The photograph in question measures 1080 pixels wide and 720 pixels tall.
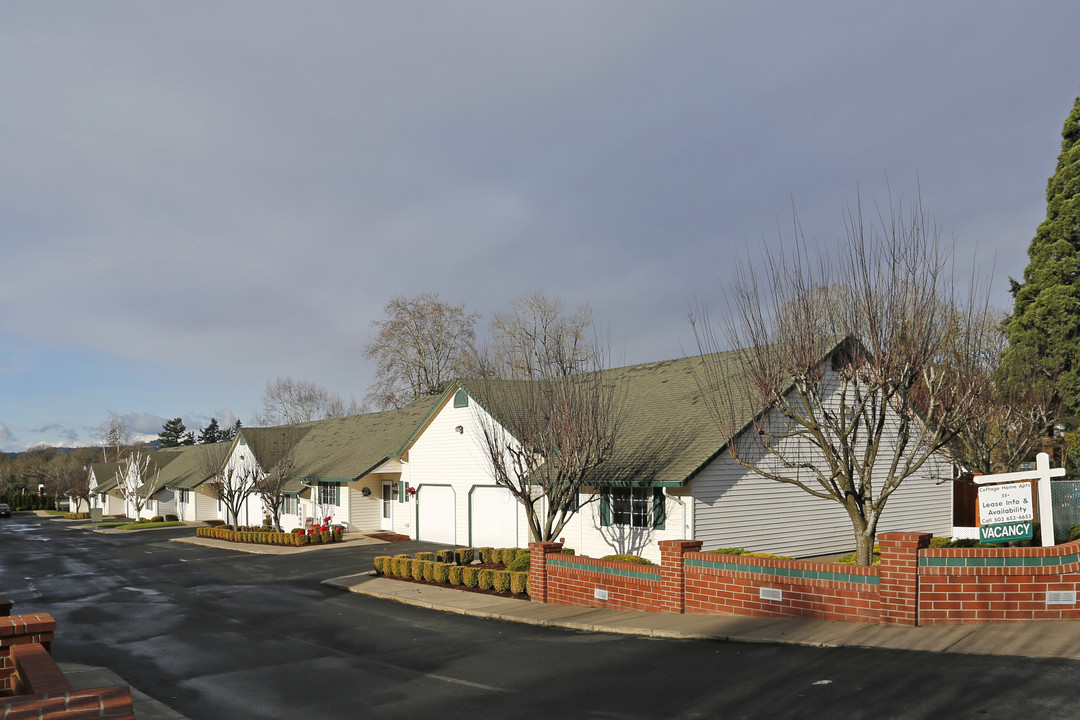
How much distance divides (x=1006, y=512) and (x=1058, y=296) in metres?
18.5

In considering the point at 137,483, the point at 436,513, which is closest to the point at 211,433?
the point at 137,483

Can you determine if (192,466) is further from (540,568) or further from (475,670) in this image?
(475,670)

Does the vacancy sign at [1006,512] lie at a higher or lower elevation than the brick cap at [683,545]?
higher

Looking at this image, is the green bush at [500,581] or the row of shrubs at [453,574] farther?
the green bush at [500,581]

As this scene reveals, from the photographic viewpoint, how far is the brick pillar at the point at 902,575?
40.0 feet

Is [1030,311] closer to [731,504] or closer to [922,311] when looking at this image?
[731,504]

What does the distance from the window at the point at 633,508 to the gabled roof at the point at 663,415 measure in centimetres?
81

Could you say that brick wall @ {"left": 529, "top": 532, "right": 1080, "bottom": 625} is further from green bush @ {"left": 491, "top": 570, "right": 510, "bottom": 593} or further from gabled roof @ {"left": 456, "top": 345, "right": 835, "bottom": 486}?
green bush @ {"left": 491, "top": 570, "right": 510, "bottom": 593}

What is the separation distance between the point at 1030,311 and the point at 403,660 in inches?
1038

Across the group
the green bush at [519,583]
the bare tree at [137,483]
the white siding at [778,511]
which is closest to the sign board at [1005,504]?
the white siding at [778,511]

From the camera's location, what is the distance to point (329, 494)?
39.7 metres

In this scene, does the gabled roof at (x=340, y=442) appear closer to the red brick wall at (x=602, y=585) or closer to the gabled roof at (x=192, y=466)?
the gabled roof at (x=192, y=466)

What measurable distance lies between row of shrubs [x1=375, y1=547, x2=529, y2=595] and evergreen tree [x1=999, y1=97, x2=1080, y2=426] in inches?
729

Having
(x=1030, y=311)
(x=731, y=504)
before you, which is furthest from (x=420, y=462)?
(x=1030, y=311)
